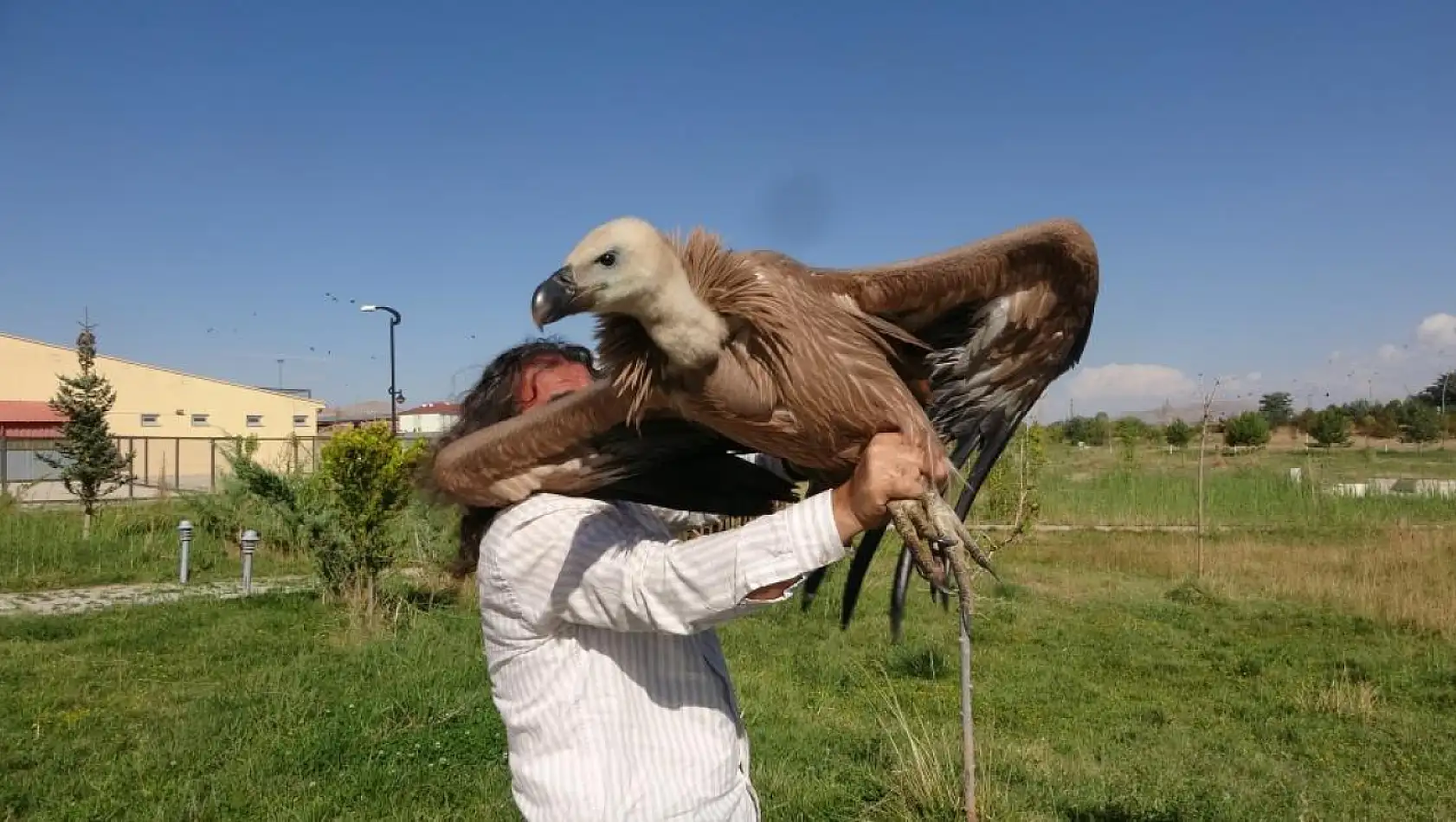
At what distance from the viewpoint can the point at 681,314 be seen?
1601 mm

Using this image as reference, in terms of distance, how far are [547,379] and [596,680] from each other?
0.71m

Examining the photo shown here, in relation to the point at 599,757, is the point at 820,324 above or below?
above

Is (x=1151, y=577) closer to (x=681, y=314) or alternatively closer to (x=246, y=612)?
(x=246, y=612)

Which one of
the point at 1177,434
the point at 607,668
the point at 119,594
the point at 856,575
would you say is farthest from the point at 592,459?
the point at 1177,434

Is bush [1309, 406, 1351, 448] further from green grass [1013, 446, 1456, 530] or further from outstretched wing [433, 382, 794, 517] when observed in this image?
outstretched wing [433, 382, 794, 517]

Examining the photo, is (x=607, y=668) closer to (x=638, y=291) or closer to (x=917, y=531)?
(x=917, y=531)

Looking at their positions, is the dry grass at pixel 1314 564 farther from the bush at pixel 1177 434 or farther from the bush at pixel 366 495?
the bush at pixel 1177 434

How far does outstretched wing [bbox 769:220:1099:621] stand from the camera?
1.95 meters

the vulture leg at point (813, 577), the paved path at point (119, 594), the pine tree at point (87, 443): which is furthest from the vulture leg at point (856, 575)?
the pine tree at point (87, 443)

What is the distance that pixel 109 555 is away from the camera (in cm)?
1284

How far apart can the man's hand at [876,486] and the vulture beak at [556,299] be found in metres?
0.56

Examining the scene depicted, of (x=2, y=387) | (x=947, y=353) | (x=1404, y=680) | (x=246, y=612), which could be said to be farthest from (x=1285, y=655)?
(x=2, y=387)

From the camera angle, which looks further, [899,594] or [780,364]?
[899,594]

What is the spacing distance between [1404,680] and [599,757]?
319 inches
